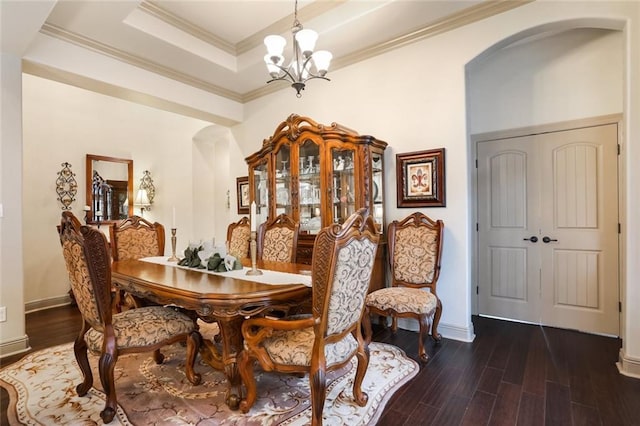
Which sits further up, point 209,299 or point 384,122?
point 384,122

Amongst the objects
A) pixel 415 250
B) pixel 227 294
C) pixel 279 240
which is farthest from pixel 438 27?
A: pixel 227 294

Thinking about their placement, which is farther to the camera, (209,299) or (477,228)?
(477,228)

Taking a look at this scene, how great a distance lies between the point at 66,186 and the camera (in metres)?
4.41

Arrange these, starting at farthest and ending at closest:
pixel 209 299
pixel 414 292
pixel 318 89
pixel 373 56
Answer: pixel 318 89 → pixel 373 56 → pixel 414 292 → pixel 209 299

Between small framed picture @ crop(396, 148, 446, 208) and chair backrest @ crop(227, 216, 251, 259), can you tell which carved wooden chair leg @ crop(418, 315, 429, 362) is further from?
chair backrest @ crop(227, 216, 251, 259)

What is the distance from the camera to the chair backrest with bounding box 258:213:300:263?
118 inches

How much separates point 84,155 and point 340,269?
4.83 metres

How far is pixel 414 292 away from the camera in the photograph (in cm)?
276

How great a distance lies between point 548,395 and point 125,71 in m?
4.70

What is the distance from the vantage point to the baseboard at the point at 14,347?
2.70m

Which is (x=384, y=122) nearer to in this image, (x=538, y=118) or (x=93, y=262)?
(x=538, y=118)

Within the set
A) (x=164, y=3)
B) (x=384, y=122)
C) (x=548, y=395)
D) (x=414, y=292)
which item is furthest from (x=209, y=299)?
(x=164, y=3)

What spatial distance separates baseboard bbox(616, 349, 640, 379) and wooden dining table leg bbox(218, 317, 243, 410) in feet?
8.59

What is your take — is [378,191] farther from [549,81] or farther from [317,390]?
[317,390]
